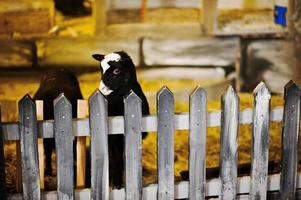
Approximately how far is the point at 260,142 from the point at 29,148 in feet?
6.25

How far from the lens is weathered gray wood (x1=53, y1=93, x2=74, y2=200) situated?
13.3 ft

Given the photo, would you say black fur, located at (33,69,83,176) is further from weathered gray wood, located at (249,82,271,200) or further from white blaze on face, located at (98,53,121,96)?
weathered gray wood, located at (249,82,271,200)

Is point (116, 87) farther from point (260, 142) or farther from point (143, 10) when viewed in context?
point (143, 10)

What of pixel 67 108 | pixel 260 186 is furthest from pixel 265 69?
pixel 67 108

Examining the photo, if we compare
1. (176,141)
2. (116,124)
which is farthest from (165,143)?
(176,141)

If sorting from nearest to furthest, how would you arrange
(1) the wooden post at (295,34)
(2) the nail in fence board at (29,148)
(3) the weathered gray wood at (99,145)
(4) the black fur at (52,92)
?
(2) the nail in fence board at (29,148)
(3) the weathered gray wood at (99,145)
(4) the black fur at (52,92)
(1) the wooden post at (295,34)

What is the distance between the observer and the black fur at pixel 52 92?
590 centimetres

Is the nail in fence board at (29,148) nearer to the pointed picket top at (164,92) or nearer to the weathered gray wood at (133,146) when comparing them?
the weathered gray wood at (133,146)

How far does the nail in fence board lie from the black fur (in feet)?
5.61

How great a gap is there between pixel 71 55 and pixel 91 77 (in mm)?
502

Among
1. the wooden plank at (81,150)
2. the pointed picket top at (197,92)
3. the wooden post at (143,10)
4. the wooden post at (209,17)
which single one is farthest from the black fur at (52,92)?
the wooden post at (209,17)

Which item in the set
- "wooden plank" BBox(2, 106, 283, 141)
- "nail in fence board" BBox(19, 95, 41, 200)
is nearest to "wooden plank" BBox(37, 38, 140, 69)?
"wooden plank" BBox(2, 106, 283, 141)

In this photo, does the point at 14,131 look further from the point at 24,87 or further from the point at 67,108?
the point at 24,87

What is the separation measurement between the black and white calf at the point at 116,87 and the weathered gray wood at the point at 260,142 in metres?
1.17
